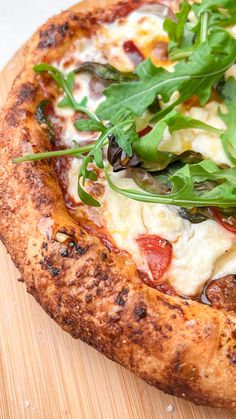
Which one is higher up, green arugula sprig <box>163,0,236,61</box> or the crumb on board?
green arugula sprig <box>163,0,236,61</box>

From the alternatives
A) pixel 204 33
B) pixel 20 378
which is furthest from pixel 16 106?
pixel 20 378

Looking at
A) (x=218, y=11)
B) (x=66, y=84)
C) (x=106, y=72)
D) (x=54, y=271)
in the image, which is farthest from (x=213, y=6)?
(x=54, y=271)

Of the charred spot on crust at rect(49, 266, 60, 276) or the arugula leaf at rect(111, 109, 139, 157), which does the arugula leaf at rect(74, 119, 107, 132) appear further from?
the charred spot on crust at rect(49, 266, 60, 276)

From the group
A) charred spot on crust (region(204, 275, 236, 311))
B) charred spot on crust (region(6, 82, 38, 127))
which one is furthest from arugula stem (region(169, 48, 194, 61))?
charred spot on crust (region(204, 275, 236, 311))

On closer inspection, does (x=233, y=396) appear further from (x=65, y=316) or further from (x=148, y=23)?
(x=148, y=23)

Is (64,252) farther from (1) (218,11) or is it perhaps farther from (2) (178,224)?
(1) (218,11)

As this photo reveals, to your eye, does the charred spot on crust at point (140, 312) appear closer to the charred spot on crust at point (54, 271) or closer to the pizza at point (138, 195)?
the pizza at point (138, 195)
